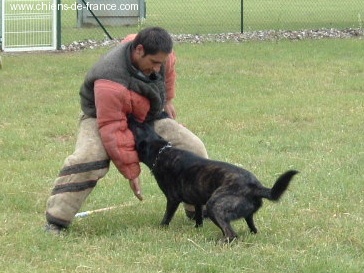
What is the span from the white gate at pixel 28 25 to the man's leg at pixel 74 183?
11.5 metres

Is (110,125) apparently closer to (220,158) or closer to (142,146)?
(142,146)

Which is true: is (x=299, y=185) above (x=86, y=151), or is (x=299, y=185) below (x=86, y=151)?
below

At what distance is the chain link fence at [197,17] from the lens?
22.0 metres

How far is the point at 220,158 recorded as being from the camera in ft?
29.9

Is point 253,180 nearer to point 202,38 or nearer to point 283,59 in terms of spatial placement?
point 283,59

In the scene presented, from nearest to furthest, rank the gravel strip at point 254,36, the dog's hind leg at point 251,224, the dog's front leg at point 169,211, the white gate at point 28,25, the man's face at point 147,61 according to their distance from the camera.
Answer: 1. the man's face at point 147,61
2. the dog's hind leg at point 251,224
3. the dog's front leg at point 169,211
4. the white gate at point 28,25
5. the gravel strip at point 254,36

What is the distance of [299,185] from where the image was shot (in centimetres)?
794

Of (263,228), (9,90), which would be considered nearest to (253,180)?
(263,228)

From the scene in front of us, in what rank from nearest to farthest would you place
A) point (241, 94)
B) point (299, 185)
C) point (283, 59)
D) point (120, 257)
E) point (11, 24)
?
1. point (120, 257)
2. point (299, 185)
3. point (241, 94)
4. point (283, 59)
5. point (11, 24)

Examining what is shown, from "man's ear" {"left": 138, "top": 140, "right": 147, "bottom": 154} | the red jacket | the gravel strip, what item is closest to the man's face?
the red jacket

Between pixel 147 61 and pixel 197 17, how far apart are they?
20.1 m

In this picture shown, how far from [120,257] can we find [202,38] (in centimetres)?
1405

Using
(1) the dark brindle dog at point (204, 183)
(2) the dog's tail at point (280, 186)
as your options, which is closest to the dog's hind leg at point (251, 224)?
(1) the dark brindle dog at point (204, 183)

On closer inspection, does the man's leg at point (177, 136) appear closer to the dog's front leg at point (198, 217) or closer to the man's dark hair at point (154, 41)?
the dog's front leg at point (198, 217)
